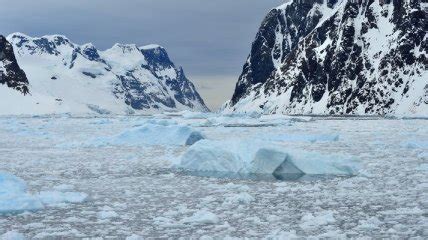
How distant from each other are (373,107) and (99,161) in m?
137

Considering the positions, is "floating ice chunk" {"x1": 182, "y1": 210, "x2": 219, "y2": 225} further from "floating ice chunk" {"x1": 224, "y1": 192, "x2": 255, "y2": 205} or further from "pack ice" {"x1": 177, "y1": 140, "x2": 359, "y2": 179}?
"pack ice" {"x1": 177, "y1": 140, "x2": 359, "y2": 179}

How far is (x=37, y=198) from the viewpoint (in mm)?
12758

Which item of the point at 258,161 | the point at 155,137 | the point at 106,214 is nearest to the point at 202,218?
the point at 106,214

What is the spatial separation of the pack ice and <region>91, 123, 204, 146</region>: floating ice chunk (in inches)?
447

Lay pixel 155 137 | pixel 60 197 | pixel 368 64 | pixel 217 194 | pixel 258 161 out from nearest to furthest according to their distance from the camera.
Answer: pixel 60 197, pixel 217 194, pixel 258 161, pixel 155 137, pixel 368 64

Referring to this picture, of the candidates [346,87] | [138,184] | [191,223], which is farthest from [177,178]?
[346,87]

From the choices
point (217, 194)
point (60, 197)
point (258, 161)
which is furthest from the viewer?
point (258, 161)

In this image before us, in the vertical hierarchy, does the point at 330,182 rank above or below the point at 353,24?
A: below

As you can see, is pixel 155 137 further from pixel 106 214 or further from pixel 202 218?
pixel 202 218

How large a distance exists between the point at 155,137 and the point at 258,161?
1668 centimetres

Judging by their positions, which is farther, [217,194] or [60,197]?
[217,194]

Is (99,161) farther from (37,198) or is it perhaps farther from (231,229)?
(231,229)

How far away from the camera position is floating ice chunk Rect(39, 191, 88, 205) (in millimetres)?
13286

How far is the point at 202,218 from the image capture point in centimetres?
1120
